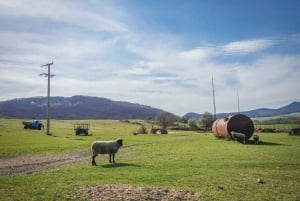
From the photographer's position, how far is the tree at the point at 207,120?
128m

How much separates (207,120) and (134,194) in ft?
382

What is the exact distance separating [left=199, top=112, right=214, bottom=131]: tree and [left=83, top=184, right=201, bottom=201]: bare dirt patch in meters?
113

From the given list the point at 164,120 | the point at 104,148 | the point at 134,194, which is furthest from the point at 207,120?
the point at 134,194

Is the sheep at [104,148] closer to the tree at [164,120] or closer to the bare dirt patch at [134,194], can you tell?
the bare dirt patch at [134,194]

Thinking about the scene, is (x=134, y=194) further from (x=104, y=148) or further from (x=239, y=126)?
(x=239, y=126)

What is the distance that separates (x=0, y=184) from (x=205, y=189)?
11336 millimetres

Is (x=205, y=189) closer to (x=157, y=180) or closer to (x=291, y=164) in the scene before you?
(x=157, y=180)

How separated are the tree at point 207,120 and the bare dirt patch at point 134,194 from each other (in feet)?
370

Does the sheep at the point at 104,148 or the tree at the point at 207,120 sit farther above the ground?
the tree at the point at 207,120

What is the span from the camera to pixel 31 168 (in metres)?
25.6

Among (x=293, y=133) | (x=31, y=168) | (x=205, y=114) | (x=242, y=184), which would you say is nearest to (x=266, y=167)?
(x=242, y=184)

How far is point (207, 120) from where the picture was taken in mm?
129250

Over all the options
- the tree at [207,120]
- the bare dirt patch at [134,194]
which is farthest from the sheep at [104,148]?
the tree at [207,120]

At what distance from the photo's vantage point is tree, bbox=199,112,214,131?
420 feet
